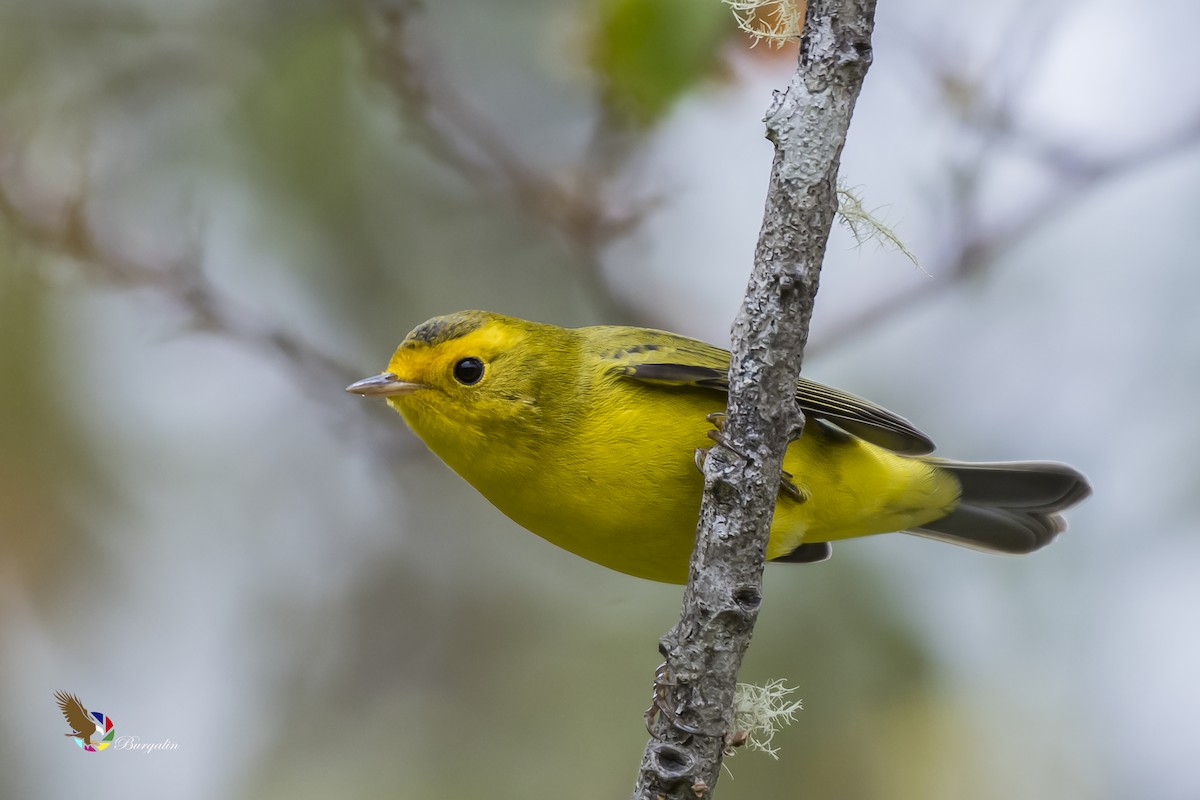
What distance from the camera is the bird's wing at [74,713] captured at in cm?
554

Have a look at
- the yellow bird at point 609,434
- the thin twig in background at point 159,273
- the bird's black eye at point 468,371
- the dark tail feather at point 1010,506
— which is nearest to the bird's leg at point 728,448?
the yellow bird at point 609,434

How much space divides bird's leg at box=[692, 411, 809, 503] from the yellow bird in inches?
0.6

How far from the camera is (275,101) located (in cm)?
648

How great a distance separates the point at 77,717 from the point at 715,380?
3921 millimetres

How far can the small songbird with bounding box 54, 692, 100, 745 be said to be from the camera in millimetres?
5466

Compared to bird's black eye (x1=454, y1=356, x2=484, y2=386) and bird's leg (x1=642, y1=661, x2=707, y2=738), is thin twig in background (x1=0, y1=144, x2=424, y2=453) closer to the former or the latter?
bird's black eye (x1=454, y1=356, x2=484, y2=386)

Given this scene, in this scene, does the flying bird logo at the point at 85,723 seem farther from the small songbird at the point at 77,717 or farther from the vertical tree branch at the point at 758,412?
the vertical tree branch at the point at 758,412

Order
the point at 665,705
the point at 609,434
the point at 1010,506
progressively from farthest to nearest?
the point at 1010,506
the point at 609,434
the point at 665,705

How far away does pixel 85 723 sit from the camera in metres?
5.55

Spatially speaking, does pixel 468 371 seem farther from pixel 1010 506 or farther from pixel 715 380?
pixel 1010 506

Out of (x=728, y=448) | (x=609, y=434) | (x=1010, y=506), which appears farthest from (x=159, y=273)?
(x=1010, y=506)

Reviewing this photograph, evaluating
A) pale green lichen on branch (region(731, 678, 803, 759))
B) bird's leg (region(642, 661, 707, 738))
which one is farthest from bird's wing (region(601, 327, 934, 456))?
bird's leg (region(642, 661, 707, 738))

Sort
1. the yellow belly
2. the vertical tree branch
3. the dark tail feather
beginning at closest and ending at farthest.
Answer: the vertical tree branch → the yellow belly → the dark tail feather

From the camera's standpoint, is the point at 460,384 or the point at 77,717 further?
the point at 77,717
